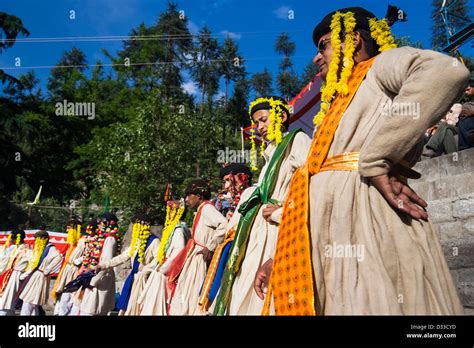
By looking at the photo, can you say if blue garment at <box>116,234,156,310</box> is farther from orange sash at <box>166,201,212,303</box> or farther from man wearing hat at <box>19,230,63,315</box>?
man wearing hat at <box>19,230,63,315</box>

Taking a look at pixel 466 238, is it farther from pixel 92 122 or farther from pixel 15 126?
pixel 92 122

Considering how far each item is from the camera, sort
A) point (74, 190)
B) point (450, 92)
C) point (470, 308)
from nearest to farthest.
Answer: point (450, 92) < point (470, 308) < point (74, 190)

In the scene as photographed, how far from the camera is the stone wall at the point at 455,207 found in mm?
3904

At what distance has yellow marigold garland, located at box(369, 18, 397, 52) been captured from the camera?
222 centimetres

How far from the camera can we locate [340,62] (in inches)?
89.4

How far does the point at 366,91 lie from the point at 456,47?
12.0m

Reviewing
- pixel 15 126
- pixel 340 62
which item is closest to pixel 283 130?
pixel 340 62

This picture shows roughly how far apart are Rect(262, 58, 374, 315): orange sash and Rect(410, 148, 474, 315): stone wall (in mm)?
2530

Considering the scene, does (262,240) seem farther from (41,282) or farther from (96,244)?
(41,282)

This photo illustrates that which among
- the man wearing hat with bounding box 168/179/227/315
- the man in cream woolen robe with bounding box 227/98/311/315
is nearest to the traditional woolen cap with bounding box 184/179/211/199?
the man wearing hat with bounding box 168/179/227/315

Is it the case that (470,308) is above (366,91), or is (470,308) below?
below

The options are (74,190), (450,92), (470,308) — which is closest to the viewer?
(450,92)

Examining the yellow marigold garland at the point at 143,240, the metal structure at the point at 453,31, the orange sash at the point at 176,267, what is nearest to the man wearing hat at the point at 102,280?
the yellow marigold garland at the point at 143,240
